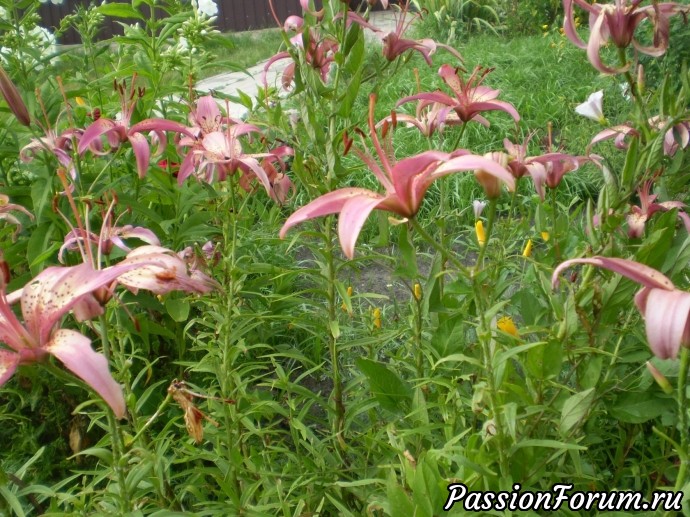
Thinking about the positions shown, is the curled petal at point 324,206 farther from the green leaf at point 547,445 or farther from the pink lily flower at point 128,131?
the pink lily flower at point 128,131

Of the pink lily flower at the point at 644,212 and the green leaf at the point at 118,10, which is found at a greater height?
the green leaf at the point at 118,10

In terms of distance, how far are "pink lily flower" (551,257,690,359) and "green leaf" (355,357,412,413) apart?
0.50 m

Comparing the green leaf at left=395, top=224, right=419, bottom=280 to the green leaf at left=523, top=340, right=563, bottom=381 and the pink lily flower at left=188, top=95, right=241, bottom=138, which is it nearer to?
the green leaf at left=523, top=340, right=563, bottom=381

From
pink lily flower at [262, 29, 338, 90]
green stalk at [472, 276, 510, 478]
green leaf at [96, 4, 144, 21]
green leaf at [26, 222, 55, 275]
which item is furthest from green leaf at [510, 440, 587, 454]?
green leaf at [96, 4, 144, 21]

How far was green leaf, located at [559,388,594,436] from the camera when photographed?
0.88 metres

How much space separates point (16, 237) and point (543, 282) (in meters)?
1.34

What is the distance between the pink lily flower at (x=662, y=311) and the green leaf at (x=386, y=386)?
1.64 feet

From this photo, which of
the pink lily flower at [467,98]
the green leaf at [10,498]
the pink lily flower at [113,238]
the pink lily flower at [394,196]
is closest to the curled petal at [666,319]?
the pink lily flower at [394,196]

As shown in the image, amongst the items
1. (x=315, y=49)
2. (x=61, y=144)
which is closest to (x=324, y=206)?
(x=315, y=49)

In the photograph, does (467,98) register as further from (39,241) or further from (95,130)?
(39,241)

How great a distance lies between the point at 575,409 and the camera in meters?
0.89

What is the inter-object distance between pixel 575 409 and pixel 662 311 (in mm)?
285

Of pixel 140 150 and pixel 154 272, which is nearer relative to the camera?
pixel 154 272

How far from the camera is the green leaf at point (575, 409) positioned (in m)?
0.88
